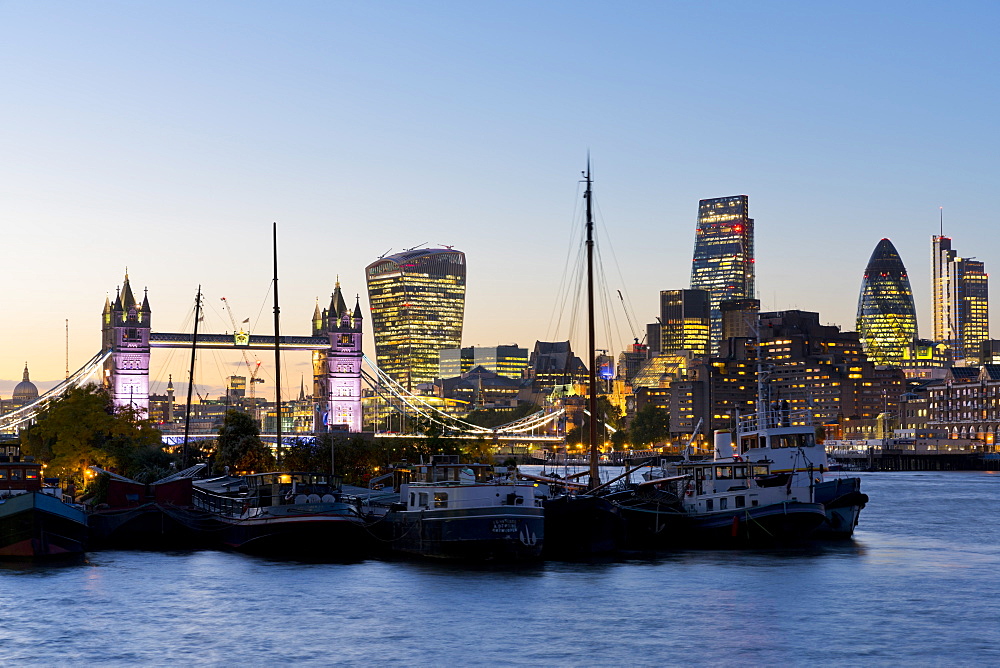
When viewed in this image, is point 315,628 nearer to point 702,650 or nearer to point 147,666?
point 147,666

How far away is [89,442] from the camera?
98.1 meters

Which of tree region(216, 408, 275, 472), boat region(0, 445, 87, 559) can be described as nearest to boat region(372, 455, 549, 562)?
boat region(0, 445, 87, 559)

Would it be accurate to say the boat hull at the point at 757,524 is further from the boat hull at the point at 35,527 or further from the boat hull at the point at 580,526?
the boat hull at the point at 35,527

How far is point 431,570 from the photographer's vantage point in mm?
52594

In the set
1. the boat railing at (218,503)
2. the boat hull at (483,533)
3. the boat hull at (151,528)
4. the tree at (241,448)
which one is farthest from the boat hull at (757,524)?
the tree at (241,448)

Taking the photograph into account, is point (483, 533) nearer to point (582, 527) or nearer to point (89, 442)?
point (582, 527)

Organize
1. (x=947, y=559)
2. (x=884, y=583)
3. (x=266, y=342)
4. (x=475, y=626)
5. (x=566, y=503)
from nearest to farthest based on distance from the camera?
(x=475, y=626) < (x=884, y=583) < (x=566, y=503) < (x=947, y=559) < (x=266, y=342)

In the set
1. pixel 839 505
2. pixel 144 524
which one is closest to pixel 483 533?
pixel 144 524

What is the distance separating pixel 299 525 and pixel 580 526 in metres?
12.0

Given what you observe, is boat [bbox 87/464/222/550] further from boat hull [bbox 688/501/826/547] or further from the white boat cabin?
boat hull [bbox 688/501/826/547]

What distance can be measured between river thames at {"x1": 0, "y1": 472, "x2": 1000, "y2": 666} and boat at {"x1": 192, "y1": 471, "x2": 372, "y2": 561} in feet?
4.46

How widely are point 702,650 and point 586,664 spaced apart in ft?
12.2

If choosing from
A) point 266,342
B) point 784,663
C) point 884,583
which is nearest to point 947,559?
point 884,583

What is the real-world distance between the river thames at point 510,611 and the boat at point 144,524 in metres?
3.80
